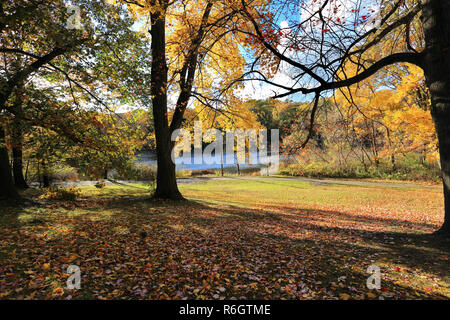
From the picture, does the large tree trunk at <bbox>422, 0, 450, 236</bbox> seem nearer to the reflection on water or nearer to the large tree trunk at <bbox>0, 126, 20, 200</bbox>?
the large tree trunk at <bbox>0, 126, 20, 200</bbox>

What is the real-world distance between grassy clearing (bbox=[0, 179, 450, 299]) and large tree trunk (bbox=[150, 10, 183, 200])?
8.70 ft

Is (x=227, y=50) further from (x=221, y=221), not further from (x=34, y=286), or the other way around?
(x=34, y=286)

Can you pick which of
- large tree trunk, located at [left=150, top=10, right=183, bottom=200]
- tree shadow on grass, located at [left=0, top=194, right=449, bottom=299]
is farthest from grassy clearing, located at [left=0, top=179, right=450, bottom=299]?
large tree trunk, located at [left=150, top=10, right=183, bottom=200]

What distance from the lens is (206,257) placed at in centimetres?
432

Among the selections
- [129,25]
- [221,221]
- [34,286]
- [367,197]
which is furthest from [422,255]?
[367,197]

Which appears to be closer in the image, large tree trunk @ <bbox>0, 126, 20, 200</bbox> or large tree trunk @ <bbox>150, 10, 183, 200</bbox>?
large tree trunk @ <bbox>0, 126, 20, 200</bbox>

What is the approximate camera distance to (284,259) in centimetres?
427

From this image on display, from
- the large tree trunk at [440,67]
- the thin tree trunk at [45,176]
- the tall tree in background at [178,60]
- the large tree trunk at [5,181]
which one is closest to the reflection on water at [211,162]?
the thin tree trunk at [45,176]

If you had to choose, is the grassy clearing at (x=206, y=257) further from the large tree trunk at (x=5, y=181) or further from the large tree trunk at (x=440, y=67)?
the large tree trunk at (x=440, y=67)

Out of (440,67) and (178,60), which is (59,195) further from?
(440,67)

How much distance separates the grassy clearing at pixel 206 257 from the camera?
310 cm

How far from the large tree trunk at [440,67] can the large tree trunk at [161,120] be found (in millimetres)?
8248

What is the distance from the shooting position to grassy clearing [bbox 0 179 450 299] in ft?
10.2

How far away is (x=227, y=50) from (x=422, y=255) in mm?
10598
